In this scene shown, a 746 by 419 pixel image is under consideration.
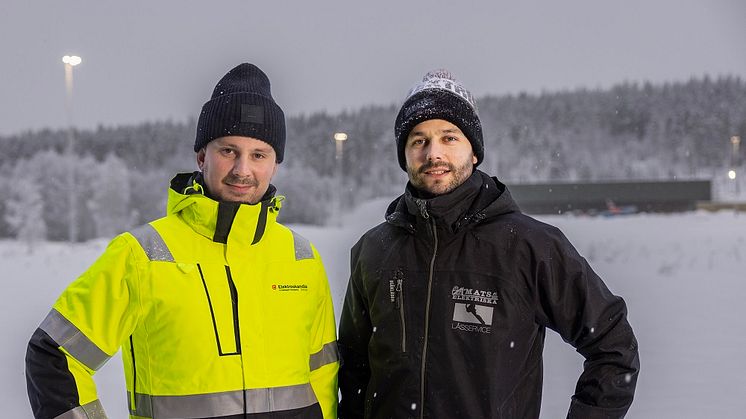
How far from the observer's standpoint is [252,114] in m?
2.58

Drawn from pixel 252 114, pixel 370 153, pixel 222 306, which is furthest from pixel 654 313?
pixel 370 153

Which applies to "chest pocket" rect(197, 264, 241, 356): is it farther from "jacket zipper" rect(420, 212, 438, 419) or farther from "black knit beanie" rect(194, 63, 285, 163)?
"jacket zipper" rect(420, 212, 438, 419)

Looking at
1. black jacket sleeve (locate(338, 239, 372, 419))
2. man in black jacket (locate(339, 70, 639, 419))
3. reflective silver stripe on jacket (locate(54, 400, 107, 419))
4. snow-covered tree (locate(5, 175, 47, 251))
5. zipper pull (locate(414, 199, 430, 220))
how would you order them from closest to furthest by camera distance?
1. reflective silver stripe on jacket (locate(54, 400, 107, 419))
2. man in black jacket (locate(339, 70, 639, 419))
3. zipper pull (locate(414, 199, 430, 220))
4. black jacket sleeve (locate(338, 239, 372, 419))
5. snow-covered tree (locate(5, 175, 47, 251))

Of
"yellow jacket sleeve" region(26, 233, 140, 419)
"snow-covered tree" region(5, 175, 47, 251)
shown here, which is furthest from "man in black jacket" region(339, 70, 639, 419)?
"snow-covered tree" region(5, 175, 47, 251)

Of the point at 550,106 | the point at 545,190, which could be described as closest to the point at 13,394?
the point at 545,190

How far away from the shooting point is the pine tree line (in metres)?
42.3

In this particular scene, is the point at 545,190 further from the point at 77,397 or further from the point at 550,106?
the point at 77,397

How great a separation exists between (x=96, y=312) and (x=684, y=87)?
55.0m

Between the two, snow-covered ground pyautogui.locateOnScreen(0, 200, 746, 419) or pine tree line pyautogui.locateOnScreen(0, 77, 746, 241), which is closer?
snow-covered ground pyautogui.locateOnScreen(0, 200, 746, 419)

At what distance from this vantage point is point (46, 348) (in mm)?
2158

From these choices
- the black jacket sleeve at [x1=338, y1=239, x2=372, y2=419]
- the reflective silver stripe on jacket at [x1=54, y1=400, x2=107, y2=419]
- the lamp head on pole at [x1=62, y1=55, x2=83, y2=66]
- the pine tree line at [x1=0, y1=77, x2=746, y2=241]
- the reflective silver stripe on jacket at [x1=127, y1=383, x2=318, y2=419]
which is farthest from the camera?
the pine tree line at [x1=0, y1=77, x2=746, y2=241]

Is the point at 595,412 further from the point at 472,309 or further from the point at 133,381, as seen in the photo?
the point at 133,381

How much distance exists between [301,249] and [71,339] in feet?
2.78

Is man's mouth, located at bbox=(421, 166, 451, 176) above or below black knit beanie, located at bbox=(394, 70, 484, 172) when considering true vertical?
below
